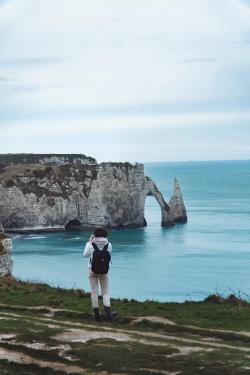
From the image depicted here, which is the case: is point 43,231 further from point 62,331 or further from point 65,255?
point 62,331

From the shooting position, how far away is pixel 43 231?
11081 centimetres

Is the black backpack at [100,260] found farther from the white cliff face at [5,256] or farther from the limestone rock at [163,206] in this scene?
the limestone rock at [163,206]

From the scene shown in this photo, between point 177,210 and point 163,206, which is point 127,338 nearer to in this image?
point 163,206

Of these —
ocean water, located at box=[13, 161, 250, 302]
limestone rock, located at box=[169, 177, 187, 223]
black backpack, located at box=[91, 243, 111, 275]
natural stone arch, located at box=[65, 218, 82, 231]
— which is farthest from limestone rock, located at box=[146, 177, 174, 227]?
black backpack, located at box=[91, 243, 111, 275]

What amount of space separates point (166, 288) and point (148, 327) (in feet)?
149

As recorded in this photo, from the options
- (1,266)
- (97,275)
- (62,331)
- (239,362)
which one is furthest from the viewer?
(1,266)

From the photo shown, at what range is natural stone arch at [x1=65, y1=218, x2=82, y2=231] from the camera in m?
113

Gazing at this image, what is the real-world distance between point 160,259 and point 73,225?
34.8m

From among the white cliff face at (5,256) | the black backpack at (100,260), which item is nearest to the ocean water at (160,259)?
the white cliff face at (5,256)

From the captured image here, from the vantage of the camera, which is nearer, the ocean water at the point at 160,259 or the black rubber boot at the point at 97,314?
the black rubber boot at the point at 97,314

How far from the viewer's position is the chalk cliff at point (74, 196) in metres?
109

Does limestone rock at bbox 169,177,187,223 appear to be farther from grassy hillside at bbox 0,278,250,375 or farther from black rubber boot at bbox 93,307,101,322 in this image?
black rubber boot at bbox 93,307,101,322

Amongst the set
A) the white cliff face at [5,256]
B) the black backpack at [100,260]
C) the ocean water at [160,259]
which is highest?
the black backpack at [100,260]

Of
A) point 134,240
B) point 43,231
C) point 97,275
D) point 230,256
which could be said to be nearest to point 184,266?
point 230,256
